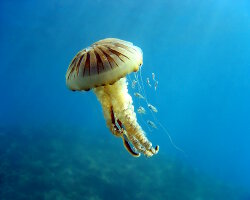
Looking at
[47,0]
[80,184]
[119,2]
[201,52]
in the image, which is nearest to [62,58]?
[47,0]

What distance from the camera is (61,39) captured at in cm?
5041

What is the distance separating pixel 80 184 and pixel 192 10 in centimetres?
3636

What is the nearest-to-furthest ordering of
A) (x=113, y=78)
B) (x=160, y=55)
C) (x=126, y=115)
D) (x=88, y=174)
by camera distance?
(x=113, y=78), (x=126, y=115), (x=88, y=174), (x=160, y=55)

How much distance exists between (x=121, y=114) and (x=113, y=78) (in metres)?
0.75

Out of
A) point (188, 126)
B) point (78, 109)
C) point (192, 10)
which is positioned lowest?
point (78, 109)

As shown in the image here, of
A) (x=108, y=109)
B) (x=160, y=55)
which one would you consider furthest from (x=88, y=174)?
(x=160, y=55)

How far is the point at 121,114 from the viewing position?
11.4 ft

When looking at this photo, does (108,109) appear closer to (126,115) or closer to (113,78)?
(126,115)

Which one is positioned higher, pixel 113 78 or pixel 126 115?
pixel 126 115

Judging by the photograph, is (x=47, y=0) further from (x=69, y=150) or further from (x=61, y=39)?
(x=69, y=150)

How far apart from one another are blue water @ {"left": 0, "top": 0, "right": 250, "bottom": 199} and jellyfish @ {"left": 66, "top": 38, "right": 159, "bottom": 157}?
33848 mm

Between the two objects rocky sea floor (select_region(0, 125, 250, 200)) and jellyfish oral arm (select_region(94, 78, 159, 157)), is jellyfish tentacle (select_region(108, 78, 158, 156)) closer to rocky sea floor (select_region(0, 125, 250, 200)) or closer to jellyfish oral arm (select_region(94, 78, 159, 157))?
jellyfish oral arm (select_region(94, 78, 159, 157))

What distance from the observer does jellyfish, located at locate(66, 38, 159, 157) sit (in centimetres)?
285

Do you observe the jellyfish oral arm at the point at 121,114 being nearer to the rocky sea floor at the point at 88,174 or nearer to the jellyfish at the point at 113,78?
the jellyfish at the point at 113,78
